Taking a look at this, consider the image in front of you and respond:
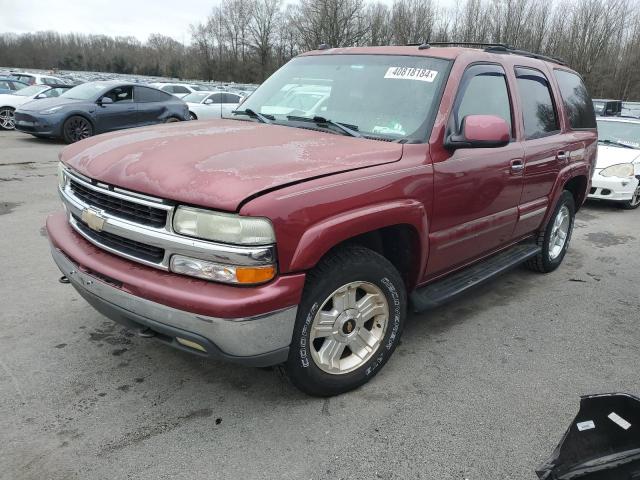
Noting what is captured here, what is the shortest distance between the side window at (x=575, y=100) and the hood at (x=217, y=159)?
2736 millimetres

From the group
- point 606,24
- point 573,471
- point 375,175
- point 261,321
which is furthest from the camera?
point 606,24

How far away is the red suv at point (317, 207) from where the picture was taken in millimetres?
2334

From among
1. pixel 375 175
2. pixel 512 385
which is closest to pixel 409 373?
pixel 512 385

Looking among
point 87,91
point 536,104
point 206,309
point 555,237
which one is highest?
point 87,91

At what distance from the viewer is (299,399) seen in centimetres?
295

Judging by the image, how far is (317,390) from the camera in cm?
285

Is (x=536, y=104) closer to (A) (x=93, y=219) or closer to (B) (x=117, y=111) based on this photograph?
(A) (x=93, y=219)

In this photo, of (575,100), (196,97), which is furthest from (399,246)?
(196,97)

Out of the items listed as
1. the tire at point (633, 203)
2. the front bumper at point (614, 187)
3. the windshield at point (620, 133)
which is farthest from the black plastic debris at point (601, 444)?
the windshield at point (620, 133)

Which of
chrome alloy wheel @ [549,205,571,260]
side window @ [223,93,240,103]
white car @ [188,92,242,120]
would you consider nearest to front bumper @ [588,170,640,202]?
chrome alloy wheel @ [549,205,571,260]

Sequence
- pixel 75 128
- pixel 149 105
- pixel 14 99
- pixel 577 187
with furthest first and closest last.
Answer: pixel 14 99, pixel 149 105, pixel 75 128, pixel 577 187

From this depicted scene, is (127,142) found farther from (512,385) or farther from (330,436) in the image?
(512,385)

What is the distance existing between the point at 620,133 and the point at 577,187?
17.0 feet

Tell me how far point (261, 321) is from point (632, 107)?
19.5 meters
